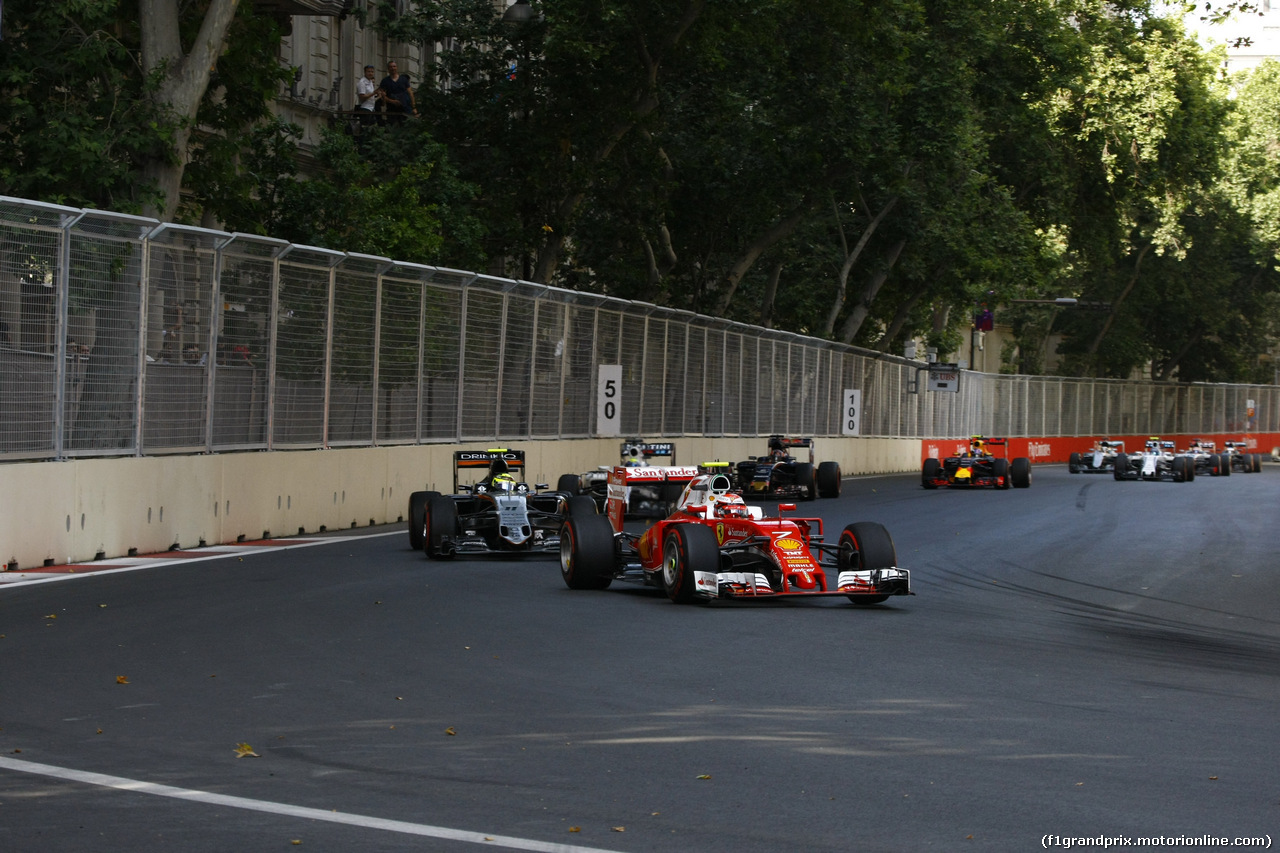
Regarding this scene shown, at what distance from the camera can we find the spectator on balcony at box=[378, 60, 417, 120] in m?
32.3

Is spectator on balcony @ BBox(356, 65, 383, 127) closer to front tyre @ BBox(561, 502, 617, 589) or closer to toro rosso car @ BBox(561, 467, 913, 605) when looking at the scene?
front tyre @ BBox(561, 502, 617, 589)

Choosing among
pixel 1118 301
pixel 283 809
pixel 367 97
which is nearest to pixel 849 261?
pixel 367 97

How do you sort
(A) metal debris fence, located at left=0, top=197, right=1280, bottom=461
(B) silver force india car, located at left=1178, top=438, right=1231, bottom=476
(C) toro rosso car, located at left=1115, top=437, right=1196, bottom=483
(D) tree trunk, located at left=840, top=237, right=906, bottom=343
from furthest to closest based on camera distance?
(B) silver force india car, located at left=1178, top=438, right=1231, bottom=476 → (D) tree trunk, located at left=840, top=237, right=906, bottom=343 → (C) toro rosso car, located at left=1115, top=437, right=1196, bottom=483 → (A) metal debris fence, located at left=0, top=197, right=1280, bottom=461

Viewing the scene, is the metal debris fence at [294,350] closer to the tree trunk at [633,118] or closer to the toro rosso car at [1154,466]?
the tree trunk at [633,118]

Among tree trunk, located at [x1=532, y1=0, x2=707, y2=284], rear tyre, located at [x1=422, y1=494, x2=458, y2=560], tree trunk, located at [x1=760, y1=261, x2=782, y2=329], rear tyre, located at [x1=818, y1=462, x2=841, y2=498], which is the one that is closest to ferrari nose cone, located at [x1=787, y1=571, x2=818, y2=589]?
rear tyre, located at [x1=422, y1=494, x2=458, y2=560]

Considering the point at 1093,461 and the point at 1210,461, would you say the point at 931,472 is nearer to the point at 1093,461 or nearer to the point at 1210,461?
the point at 1093,461

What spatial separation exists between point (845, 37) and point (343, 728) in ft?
104

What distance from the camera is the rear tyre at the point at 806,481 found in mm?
27812

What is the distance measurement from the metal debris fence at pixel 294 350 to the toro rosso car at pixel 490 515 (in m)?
2.49

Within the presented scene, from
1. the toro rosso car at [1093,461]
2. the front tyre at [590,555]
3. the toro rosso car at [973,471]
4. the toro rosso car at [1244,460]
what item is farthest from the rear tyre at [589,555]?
the toro rosso car at [1244,460]

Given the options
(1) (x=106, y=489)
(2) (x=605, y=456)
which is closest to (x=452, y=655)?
(1) (x=106, y=489)

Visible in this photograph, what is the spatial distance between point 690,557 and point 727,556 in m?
0.70

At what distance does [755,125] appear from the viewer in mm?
38438

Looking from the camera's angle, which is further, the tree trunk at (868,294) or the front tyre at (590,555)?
the tree trunk at (868,294)
